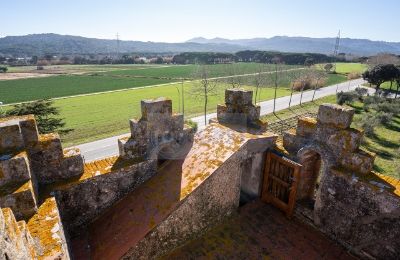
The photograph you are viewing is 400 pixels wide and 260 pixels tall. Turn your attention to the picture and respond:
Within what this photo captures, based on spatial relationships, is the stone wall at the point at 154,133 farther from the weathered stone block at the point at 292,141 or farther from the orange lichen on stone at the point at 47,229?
the weathered stone block at the point at 292,141

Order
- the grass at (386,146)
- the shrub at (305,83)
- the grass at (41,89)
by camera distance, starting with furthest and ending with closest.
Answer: the shrub at (305,83) < the grass at (41,89) < the grass at (386,146)

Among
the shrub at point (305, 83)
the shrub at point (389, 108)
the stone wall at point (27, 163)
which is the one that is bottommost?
the shrub at point (389, 108)

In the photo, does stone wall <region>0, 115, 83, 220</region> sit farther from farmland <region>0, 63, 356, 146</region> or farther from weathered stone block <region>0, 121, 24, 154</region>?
farmland <region>0, 63, 356, 146</region>

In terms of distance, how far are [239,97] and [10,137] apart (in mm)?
8058

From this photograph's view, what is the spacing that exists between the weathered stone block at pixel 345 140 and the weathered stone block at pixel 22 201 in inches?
339

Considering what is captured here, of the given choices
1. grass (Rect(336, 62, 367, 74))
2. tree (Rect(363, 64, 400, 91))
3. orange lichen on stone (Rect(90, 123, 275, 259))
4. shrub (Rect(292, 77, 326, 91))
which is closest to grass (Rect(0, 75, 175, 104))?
shrub (Rect(292, 77, 326, 91))

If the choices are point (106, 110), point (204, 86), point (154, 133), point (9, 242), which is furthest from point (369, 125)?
point (106, 110)

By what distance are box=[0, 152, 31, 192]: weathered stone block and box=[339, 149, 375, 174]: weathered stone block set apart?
9024mm

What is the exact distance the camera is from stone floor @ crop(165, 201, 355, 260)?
800 cm

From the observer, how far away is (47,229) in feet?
19.8

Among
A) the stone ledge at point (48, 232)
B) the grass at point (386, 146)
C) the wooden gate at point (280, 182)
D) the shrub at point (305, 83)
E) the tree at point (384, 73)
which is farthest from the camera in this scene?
the shrub at point (305, 83)

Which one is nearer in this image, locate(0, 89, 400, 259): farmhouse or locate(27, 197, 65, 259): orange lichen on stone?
locate(27, 197, 65, 259): orange lichen on stone

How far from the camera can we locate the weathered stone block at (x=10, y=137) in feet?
22.2

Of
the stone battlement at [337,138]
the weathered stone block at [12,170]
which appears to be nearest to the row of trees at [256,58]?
the stone battlement at [337,138]
